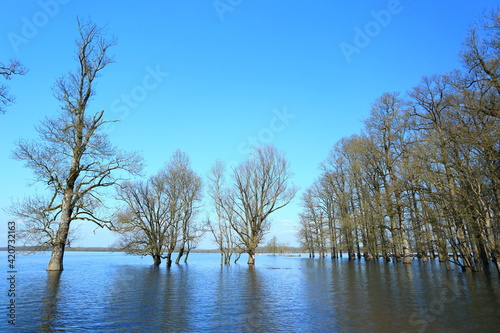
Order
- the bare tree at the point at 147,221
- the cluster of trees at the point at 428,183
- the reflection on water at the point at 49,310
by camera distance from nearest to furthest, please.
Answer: the reflection on water at the point at 49,310 < the cluster of trees at the point at 428,183 < the bare tree at the point at 147,221

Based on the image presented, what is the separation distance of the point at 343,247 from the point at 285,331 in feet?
148

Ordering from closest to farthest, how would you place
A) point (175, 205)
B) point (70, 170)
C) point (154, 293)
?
point (154, 293)
point (70, 170)
point (175, 205)

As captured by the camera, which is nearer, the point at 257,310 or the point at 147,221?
the point at 257,310

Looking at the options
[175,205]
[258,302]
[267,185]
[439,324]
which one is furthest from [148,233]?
[439,324]

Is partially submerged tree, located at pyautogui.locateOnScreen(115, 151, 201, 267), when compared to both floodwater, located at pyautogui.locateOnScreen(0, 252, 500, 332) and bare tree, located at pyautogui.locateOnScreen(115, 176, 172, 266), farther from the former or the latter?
floodwater, located at pyautogui.locateOnScreen(0, 252, 500, 332)

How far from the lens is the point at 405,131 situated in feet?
107

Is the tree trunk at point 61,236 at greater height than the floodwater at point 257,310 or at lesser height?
greater

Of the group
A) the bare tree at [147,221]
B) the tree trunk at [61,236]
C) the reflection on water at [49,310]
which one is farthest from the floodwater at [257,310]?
the bare tree at [147,221]

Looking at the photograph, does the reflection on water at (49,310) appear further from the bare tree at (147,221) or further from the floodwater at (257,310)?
the bare tree at (147,221)

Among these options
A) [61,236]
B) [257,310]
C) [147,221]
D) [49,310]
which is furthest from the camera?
[147,221]

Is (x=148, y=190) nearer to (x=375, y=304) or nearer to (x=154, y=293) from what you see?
(x=154, y=293)

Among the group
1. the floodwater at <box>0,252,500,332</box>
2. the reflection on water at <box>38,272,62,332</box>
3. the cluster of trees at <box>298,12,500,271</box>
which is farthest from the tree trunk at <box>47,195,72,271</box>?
the cluster of trees at <box>298,12,500,271</box>

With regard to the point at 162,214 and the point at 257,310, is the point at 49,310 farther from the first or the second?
the point at 162,214

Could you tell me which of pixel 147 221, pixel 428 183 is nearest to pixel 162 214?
pixel 147 221
